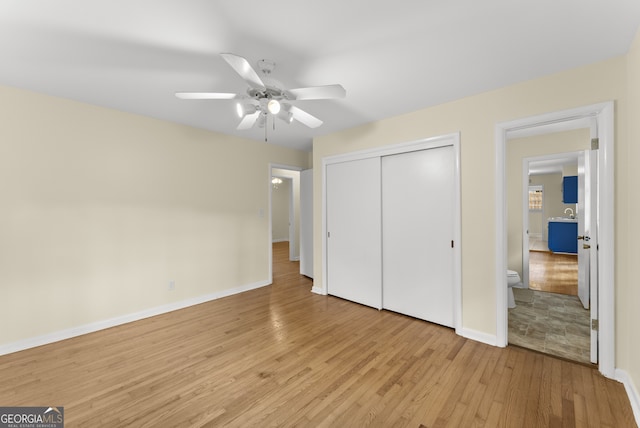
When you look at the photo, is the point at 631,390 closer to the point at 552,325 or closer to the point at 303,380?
the point at 552,325

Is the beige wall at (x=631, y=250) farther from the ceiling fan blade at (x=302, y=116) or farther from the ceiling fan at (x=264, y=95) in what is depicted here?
the ceiling fan blade at (x=302, y=116)

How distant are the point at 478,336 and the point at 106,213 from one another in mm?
4054

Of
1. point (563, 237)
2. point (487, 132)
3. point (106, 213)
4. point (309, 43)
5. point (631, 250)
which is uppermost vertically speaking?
point (309, 43)

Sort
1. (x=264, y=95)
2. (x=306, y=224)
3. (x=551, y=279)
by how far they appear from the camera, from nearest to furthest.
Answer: (x=264, y=95)
(x=551, y=279)
(x=306, y=224)

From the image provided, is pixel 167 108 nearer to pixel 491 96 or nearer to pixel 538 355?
pixel 491 96

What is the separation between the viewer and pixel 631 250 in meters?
1.83

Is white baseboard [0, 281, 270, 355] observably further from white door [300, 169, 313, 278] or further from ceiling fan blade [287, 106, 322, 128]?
ceiling fan blade [287, 106, 322, 128]

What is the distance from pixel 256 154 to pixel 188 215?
4.75ft

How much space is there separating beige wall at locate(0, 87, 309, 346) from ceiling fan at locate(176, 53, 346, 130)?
1671 mm

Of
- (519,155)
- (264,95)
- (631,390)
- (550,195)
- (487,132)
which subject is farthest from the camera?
→ (550,195)

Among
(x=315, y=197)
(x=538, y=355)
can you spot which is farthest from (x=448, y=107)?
(x=538, y=355)

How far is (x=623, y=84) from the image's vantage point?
195 cm

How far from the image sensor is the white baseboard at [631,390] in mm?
1611

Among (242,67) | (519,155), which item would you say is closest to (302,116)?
(242,67)
